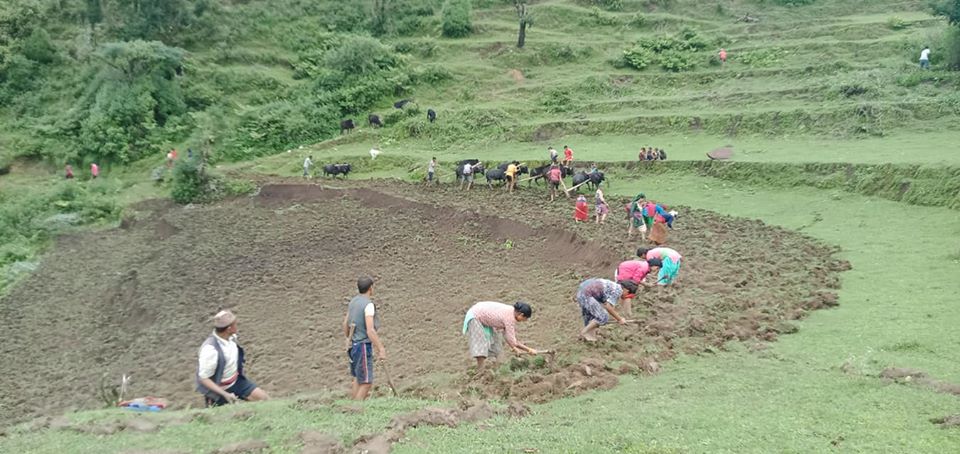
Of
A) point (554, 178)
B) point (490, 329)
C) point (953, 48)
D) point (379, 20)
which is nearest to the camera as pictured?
point (490, 329)

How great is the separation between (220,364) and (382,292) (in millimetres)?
9803

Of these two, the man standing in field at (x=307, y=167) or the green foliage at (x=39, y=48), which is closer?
the man standing in field at (x=307, y=167)

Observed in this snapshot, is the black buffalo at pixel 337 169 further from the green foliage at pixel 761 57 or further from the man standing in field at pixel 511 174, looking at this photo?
the green foliage at pixel 761 57

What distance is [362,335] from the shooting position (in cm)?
1010

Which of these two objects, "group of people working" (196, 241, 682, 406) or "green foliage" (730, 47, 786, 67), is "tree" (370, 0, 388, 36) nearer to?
"green foliage" (730, 47, 786, 67)

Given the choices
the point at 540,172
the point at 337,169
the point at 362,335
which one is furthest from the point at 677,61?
the point at 362,335

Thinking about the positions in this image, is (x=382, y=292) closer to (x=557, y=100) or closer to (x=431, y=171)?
(x=431, y=171)

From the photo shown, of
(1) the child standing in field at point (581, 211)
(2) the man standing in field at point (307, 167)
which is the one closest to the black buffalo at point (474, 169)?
(1) the child standing in field at point (581, 211)

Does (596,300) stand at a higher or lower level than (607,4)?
lower

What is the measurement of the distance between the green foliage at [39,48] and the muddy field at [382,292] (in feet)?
77.5

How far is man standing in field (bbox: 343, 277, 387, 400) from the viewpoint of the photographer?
9.92 meters

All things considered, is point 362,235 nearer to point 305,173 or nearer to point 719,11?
point 305,173

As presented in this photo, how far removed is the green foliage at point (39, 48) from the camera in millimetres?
45219

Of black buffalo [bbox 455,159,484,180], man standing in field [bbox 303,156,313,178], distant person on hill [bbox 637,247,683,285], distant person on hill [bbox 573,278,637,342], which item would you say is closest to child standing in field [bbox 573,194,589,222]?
black buffalo [bbox 455,159,484,180]
